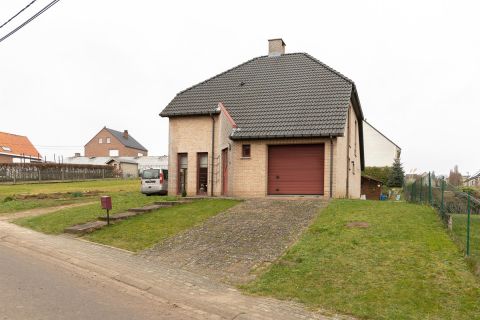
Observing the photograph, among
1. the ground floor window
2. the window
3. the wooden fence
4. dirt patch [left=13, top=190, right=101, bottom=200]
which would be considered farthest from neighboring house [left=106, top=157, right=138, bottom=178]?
the window

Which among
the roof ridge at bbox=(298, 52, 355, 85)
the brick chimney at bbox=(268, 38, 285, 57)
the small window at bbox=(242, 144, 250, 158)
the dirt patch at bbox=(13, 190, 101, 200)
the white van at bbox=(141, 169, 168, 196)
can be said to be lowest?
the dirt patch at bbox=(13, 190, 101, 200)

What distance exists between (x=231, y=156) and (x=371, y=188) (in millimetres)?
22288

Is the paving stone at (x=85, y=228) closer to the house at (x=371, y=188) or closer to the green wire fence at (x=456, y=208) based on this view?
the green wire fence at (x=456, y=208)

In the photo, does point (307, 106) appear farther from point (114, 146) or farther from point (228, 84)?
point (114, 146)

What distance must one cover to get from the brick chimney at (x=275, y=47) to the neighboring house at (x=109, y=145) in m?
67.7

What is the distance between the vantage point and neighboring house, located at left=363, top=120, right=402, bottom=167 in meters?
51.3

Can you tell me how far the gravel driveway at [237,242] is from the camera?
8.48 metres

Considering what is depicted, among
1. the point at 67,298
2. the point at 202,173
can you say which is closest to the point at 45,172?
the point at 202,173

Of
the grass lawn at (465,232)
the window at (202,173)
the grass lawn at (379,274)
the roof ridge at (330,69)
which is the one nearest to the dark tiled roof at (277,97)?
the roof ridge at (330,69)

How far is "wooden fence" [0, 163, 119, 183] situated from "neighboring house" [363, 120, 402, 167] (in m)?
33.4

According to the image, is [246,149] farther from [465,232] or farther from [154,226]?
[465,232]

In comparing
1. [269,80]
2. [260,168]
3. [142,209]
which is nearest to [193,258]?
[142,209]

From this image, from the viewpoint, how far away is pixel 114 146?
3428 inches

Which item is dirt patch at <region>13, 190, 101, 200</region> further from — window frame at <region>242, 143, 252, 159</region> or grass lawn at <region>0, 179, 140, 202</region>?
window frame at <region>242, 143, 252, 159</region>
